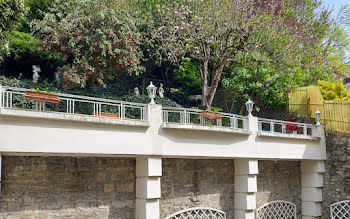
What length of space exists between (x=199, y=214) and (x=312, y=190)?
5705mm

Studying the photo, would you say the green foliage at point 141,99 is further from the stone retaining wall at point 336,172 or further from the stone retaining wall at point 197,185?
the stone retaining wall at point 336,172

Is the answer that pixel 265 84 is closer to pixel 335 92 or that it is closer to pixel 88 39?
pixel 335 92

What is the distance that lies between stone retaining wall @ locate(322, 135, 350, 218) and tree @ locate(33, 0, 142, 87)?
346 inches

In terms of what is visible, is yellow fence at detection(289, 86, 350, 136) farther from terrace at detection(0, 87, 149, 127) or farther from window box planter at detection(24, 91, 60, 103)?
window box planter at detection(24, 91, 60, 103)

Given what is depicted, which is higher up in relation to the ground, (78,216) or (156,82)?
(156,82)

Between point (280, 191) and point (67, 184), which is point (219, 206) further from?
point (67, 184)

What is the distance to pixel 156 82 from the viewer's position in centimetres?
1961

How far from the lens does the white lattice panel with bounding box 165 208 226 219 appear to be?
11570mm

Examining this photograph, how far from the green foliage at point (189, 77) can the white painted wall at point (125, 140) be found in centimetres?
646

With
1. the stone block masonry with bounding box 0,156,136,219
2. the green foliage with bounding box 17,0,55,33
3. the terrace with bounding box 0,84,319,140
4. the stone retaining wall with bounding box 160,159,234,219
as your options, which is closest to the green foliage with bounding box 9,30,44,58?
the green foliage with bounding box 17,0,55,33

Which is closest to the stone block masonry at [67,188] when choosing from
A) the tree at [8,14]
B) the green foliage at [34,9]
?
the tree at [8,14]

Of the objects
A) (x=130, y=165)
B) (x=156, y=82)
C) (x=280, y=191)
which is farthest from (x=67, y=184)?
(x=156, y=82)

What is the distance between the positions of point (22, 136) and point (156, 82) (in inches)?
466

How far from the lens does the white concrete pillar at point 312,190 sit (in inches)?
592
